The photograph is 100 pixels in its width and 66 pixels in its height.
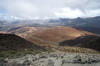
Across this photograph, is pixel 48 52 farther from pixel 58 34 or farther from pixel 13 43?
pixel 58 34

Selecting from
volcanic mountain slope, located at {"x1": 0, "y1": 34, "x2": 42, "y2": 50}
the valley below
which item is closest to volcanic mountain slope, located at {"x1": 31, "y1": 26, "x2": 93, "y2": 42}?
the valley below

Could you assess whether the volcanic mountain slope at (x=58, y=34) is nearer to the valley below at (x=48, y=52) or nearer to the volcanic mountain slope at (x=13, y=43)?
the valley below at (x=48, y=52)

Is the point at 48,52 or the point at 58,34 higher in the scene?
the point at 48,52

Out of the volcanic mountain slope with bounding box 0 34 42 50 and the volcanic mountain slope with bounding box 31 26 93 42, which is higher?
the volcanic mountain slope with bounding box 0 34 42 50

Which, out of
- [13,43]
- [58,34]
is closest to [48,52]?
[13,43]

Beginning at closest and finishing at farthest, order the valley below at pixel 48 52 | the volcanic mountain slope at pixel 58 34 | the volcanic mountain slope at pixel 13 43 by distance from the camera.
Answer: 1. the valley below at pixel 48 52
2. the volcanic mountain slope at pixel 13 43
3. the volcanic mountain slope at pixel 58 34

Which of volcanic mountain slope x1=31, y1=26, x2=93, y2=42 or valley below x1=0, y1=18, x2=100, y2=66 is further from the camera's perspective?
volcanic mountain slope x1=31, y1=26, x2=93, y2=42

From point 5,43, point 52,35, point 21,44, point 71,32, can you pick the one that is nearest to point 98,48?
point 21,44

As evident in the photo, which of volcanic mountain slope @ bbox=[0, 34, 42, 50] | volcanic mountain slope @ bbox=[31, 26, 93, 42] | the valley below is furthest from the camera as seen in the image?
volcanic mountain slope @ bbox=[31, 26, 93, 42]

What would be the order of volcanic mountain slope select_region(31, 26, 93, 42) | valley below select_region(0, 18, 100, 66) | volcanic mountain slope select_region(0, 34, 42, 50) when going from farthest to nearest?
volcanic mountain slope select_region(31, 26, 93, 42)
volcanic mountain slope select_region(0, 34, 42, 50)
valley below select_region(0, 18, 100, 66)

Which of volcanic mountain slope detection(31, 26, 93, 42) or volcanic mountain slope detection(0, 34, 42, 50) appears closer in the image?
volcanic mountain slope detection(0, 34, 42, 50)

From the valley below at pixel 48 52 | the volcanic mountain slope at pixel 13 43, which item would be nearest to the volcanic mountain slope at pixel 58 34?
the valley below at pixel 48 52

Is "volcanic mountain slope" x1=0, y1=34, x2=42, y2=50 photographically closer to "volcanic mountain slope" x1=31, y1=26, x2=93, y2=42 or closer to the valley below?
the valley below
